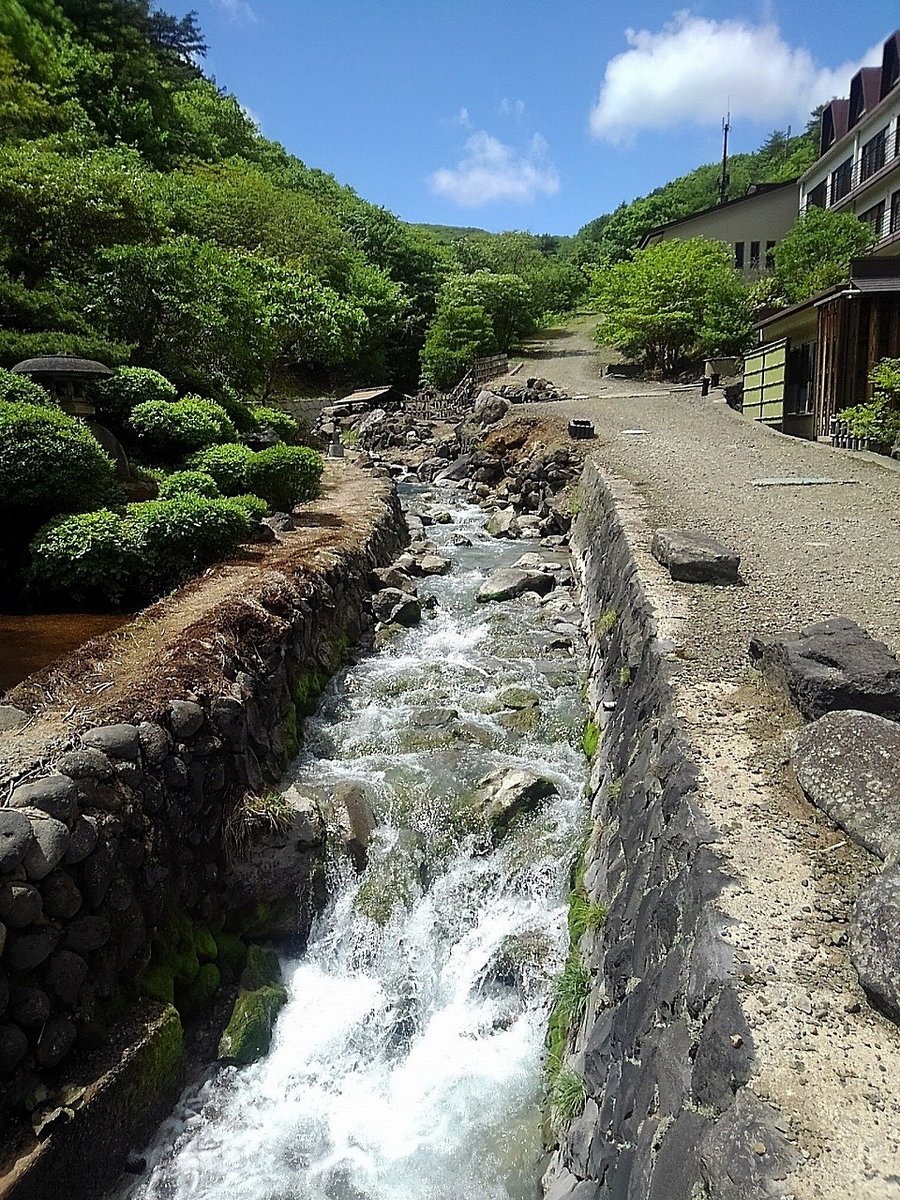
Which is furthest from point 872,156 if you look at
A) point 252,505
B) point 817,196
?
point 252,505

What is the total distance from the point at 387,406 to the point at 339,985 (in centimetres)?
3570

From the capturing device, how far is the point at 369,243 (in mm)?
49281

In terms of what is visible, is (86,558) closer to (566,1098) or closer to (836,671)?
(566,1098)

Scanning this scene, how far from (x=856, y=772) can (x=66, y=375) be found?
40.6 feet

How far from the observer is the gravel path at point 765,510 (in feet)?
27.7

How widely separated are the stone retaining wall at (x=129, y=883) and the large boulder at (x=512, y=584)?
21.4 ft

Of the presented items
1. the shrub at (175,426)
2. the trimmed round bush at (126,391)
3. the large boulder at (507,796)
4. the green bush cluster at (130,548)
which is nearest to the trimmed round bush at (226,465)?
the shrub at (175,426)

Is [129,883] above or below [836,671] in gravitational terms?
below

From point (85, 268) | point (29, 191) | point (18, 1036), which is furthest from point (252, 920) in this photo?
point (29, 191)

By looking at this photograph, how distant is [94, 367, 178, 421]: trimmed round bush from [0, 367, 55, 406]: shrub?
310cm

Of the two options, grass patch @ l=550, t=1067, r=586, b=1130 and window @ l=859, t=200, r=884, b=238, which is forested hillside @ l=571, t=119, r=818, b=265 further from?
grass patch @ l=550, t=1067, r=586, b=1130

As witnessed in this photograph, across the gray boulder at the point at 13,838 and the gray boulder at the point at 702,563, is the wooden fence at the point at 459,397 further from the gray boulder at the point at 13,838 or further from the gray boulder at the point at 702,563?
the gray boulder at the point at 13,838

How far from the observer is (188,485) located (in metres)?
12.3

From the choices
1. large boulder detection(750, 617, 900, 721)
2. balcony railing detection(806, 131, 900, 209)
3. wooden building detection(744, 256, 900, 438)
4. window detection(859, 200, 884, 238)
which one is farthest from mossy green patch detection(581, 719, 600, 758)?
window detection(859, 200, 884, 238)
